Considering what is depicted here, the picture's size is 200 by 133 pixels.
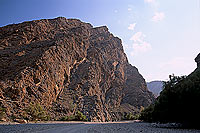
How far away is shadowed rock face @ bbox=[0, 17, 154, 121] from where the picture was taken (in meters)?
48.1

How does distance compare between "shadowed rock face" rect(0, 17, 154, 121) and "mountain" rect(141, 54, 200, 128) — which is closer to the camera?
"mountain" rect(141, 54, 200, 128)

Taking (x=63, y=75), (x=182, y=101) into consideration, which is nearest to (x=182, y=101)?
(x=182, y=101)

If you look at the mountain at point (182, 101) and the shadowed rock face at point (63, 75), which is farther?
the shadowed rock face at point (63, 75)

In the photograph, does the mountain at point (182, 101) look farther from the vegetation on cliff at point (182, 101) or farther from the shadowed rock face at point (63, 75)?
the shadowed rock face at point (63, 75)

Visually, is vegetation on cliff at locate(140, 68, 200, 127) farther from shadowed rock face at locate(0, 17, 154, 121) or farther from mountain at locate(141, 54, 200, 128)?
shadowed rock face at locate(0, 17, 154, 121)

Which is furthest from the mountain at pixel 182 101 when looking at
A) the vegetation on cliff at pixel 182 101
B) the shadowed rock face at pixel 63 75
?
the shadowed rock face at pixel 63 75

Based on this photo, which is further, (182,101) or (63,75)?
(63,75)

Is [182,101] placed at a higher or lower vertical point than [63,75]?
lower

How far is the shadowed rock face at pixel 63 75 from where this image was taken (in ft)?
158

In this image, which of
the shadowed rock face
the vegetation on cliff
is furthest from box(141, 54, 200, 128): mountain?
the shadowed rock face

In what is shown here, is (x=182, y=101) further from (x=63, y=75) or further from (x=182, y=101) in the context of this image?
(x=63, y=75)

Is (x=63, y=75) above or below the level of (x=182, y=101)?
above

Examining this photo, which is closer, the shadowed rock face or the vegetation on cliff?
the vegetation on cliff

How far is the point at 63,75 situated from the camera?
64750 millimetres
